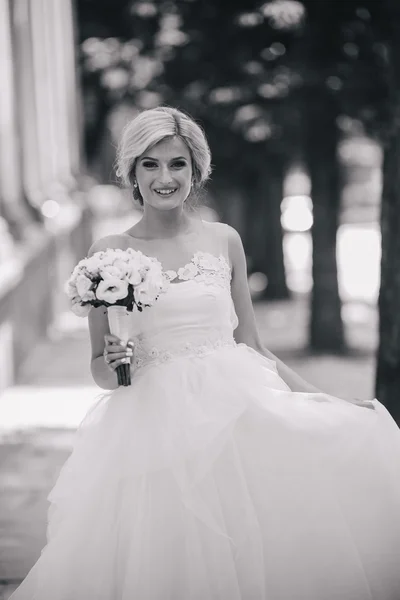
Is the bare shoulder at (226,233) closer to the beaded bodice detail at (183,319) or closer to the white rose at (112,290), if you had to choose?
the beaded bodice detail at (183,319)

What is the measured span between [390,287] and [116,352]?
11.4ft

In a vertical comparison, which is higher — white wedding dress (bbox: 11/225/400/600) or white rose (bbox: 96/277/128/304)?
white rose (bbox: 96/277/128/304)

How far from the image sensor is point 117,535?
3512 millimetres

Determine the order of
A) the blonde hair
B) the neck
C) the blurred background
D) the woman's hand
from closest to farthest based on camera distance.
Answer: the woman's hand, the blonde hair, the neck, the blurred background

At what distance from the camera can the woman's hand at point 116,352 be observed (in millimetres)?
3480

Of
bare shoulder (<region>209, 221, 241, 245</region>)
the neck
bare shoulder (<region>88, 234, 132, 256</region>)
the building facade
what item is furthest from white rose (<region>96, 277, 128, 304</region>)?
the building facade

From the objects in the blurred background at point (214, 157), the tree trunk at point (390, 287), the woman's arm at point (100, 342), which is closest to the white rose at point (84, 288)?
the woman's arm at point (100, 342)

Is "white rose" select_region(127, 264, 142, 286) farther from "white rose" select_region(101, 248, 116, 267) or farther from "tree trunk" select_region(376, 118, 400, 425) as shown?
"tree trunk" select_region(376, 118, 400, 425)

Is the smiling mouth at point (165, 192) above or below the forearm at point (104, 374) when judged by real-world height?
above

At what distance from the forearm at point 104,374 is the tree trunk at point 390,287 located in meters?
3.06

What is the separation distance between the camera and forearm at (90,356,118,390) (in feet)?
12.4

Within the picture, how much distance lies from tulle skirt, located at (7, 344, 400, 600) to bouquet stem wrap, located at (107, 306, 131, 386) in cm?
19

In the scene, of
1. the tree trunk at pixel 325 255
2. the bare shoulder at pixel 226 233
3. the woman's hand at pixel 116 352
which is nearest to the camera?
the woman's hand at pixel 116 352

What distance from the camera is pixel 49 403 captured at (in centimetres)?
897
